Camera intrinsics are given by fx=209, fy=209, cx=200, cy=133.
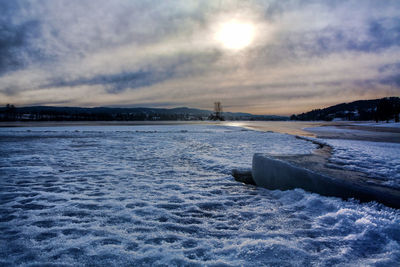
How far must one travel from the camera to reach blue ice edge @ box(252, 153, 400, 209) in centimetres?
321

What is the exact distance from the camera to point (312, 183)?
3.93 metres

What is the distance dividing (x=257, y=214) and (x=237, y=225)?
1.69ft

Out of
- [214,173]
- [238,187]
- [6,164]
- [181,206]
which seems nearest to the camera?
[181,206]

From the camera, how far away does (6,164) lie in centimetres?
685

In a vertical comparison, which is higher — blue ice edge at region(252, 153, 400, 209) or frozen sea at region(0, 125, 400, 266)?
blue ice edge at region(252, 153, 400, 209)

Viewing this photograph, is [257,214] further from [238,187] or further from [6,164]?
[6,164]

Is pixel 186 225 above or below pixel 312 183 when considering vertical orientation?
below

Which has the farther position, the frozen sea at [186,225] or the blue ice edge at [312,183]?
the blue ice edge at [312,183]

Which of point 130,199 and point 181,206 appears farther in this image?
point 130,199

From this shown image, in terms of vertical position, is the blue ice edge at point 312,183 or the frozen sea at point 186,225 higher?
the blue ice edge at point 312,183

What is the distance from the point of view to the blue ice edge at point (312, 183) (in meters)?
3.21

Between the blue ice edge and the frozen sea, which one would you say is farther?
the blue ice edge

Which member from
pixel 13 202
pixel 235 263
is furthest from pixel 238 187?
pixel 13 202

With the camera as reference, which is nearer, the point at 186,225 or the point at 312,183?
the point at 186,225
